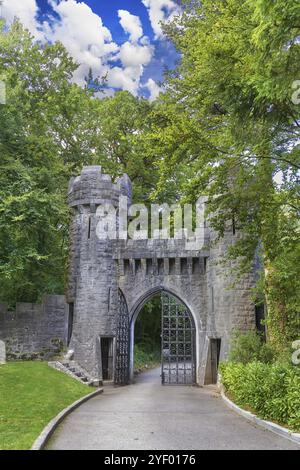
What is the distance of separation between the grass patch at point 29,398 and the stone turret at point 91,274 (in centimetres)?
278

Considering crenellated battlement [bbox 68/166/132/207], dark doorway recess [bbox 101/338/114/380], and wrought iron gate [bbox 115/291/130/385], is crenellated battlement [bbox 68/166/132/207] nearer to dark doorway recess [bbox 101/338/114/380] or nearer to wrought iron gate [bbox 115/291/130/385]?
wrought iron gate [bbox 115/291/130/385]

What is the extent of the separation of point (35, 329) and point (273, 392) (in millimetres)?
11457

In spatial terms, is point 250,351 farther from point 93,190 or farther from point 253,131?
point 93,190

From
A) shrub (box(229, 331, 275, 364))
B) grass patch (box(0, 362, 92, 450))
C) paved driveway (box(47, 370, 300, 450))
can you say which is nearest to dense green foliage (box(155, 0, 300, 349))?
shrub (box(229, 331, 275, 364))

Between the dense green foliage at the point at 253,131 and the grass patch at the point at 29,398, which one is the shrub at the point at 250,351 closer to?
the dense green foliage at the point at 253,131

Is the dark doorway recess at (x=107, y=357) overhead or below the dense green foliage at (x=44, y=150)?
below

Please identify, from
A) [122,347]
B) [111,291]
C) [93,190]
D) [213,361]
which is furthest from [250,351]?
[93,190]

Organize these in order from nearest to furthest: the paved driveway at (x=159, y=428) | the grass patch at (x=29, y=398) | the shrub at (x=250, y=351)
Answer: the paved driveway at (x=159, y=428) < the grass patch at (x=29, y=398) < the shrub at (x=250, y=351)

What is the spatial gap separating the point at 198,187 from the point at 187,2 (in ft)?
31.0

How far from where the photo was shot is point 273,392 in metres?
8.54

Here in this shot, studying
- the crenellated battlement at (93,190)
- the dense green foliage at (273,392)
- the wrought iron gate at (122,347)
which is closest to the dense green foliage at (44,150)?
the crenellated battlement at (93,190)

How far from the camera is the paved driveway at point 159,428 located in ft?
22.5

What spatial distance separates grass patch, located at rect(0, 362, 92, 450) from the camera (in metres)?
7.21

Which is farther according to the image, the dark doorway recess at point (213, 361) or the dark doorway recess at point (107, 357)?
the dark doorway recess at point (107, 357)
